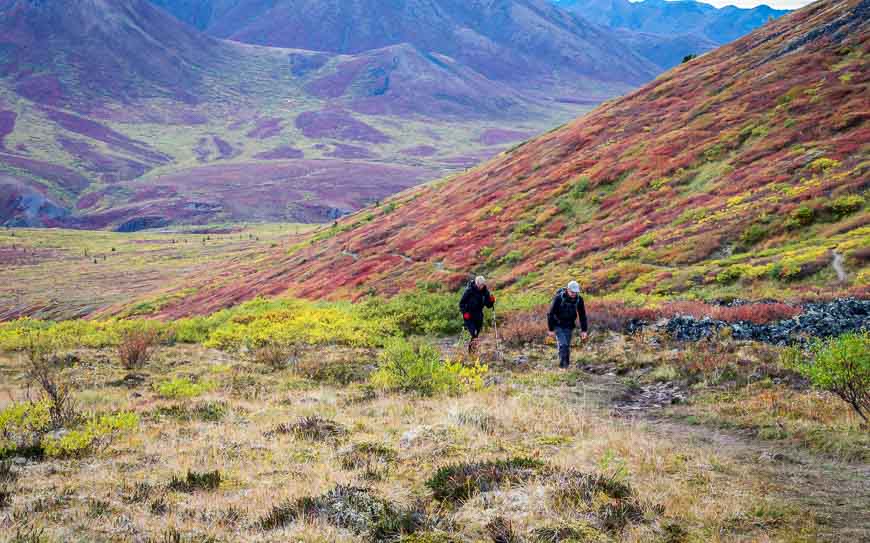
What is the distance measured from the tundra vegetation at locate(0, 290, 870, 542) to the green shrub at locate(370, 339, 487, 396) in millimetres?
47

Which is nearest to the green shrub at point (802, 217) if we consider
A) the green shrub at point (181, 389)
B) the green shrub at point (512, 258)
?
the green shrub at point (512, 258)

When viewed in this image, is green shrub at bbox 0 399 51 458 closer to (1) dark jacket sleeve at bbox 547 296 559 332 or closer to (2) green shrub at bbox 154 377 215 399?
(2) green shrub at bbox 154 377 215 399

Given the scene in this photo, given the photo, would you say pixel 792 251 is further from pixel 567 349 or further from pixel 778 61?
pixel 778 61

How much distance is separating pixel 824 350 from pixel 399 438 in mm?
6132

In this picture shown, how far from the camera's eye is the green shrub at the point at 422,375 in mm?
11961

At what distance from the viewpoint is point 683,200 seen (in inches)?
1051

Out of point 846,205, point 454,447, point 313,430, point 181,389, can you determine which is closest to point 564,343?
point 454,447

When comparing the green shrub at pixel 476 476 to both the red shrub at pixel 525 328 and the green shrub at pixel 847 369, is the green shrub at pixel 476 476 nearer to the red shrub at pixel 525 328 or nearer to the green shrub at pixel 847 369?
the green shrub at pixel 847 369

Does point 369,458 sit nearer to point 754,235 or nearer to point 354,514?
point 354,514

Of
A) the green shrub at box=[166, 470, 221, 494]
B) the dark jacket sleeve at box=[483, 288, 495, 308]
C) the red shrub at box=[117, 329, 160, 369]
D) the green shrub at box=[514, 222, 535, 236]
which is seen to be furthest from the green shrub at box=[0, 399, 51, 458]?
the green shrub at box=[514, 222, 535, 236]

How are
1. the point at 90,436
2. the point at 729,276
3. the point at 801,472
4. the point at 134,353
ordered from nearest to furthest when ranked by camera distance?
the point at 801,472 < the point at 90,436 < the point at 134,353 < the point at 729,276

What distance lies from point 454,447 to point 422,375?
4250mm

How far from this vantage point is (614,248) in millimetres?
24750

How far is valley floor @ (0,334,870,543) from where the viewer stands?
575 centimetres
